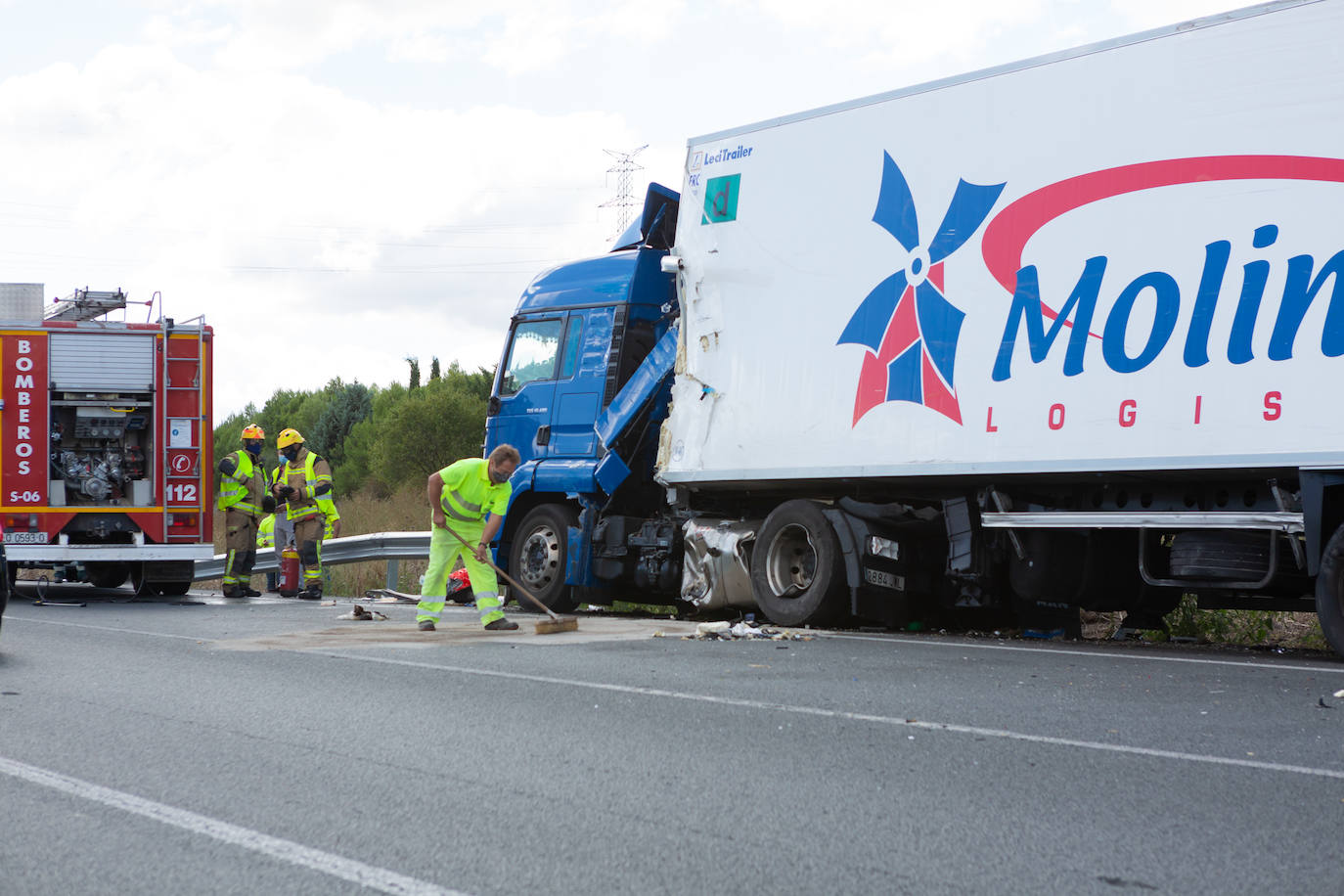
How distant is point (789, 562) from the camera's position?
1119 centimetres

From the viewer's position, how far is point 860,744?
18.4ft

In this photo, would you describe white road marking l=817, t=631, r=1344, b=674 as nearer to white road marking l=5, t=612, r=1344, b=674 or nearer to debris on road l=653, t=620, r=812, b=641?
white road marking l=5, t=612, r=1344, b=674

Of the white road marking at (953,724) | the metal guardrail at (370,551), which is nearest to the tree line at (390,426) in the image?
the metal guardrail at (370,551)

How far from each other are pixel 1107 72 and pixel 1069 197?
814 mm

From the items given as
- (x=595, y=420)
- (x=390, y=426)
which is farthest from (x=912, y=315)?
(x=390, y=426)

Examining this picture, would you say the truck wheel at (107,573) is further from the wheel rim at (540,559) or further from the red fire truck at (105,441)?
the wheel rim at (540,559)

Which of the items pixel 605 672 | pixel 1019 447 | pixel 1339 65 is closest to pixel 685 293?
pixel 1019 447

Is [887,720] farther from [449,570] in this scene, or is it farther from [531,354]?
[531,354]

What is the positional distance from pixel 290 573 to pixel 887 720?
1155 cm

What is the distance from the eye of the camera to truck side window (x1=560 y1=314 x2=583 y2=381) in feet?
42.7

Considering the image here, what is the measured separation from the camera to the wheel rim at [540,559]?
42.4 ft

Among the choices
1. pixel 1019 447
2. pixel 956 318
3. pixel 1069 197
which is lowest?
pixel 1019 447

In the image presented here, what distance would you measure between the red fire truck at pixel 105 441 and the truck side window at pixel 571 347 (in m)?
5.01

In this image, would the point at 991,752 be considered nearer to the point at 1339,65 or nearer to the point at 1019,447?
the point at 1019,447
